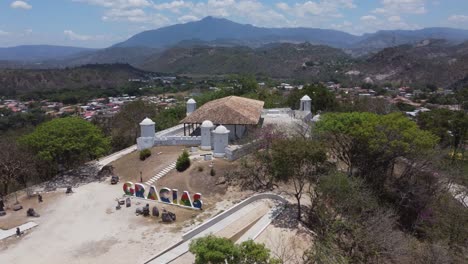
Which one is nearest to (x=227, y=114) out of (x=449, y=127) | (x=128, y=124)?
(x=128, y=124)

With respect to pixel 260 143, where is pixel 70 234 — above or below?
below

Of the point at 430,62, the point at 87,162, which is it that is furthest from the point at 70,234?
the point at 430,62

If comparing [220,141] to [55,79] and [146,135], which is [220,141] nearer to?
[146,135]

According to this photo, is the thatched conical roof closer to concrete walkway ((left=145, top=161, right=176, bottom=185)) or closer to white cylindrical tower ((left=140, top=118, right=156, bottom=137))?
white cylindrical tower ((left=140, top=118, right=156, bottom=137))

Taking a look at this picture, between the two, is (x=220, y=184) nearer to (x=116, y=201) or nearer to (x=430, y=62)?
(x=116, y=201)

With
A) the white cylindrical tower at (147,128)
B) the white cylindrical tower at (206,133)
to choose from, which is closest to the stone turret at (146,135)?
the white cylindrical tower at (147,128)

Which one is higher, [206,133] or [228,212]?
[206,133]

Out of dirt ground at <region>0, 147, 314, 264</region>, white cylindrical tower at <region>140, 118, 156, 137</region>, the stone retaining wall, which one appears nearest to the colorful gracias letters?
dirt ground at <region>0, 147, 314, 264</region>
